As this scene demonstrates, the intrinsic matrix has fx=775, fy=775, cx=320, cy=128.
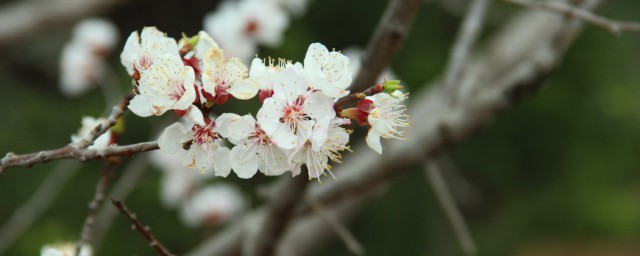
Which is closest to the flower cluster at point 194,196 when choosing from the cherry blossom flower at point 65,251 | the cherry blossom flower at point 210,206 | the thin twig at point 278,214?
the cherry blossom flower at point 210,206

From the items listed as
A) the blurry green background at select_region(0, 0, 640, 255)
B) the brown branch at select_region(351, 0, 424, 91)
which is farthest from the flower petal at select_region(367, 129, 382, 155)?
the blurry green background at select_region(0, 0, 640, 255)

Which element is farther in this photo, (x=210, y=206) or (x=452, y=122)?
(x=210, y=206)

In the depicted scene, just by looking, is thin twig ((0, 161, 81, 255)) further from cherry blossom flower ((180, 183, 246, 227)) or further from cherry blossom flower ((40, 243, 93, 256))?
cherry blossom flower ((40, 243, 93, 256))

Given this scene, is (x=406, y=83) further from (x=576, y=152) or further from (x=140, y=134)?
(x=140, y=134)

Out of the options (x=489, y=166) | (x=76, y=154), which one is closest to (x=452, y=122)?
(x=76, y=154)

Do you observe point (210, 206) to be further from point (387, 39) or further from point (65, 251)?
point (65, 251)

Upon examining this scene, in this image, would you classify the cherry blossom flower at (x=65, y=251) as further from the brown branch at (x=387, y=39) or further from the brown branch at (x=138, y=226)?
the brown branch at (x=387, y=39)
